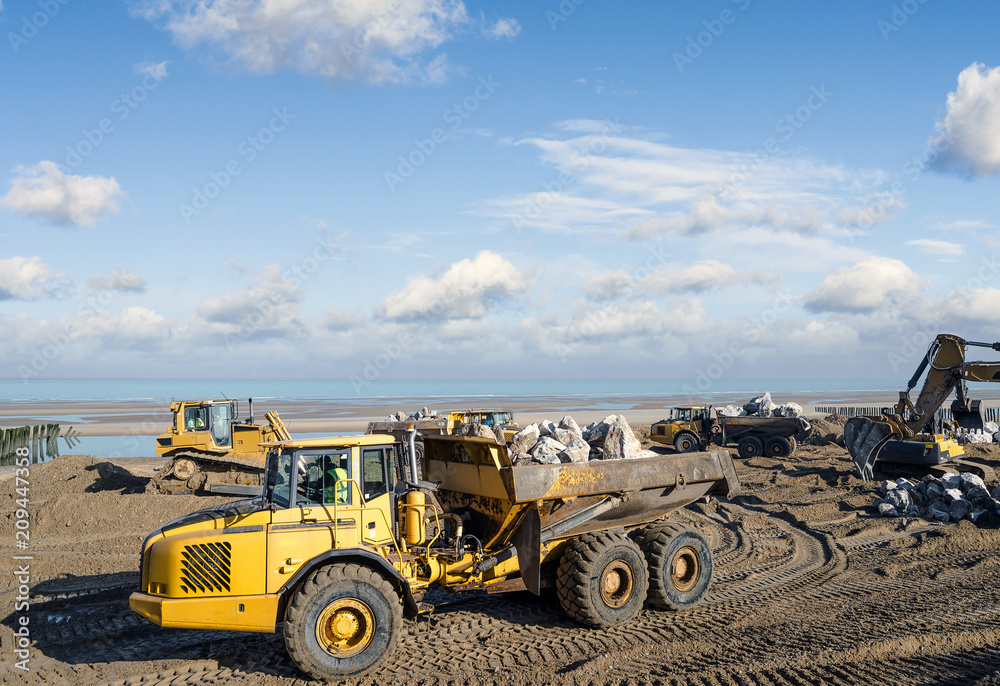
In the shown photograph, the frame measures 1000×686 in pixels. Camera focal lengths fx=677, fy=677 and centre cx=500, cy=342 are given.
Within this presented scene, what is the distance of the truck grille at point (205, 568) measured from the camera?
19.7 feet

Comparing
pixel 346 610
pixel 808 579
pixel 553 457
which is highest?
pixel 553 457

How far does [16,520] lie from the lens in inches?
556

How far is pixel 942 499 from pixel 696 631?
27.9 ft

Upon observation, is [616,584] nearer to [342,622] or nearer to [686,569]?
[686,569]

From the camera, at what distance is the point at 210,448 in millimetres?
18422

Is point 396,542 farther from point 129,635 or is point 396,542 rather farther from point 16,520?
point 16,520

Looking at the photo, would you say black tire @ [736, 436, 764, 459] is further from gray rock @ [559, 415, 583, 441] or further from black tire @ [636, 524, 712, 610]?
black tire @ [636, 524, 712, 610]

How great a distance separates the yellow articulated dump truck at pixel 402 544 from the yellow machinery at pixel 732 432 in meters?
16.7

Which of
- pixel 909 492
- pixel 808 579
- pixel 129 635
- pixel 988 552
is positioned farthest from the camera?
pixel 909 492

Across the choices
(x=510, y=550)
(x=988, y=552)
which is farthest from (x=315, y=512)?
(x=988, y=552)

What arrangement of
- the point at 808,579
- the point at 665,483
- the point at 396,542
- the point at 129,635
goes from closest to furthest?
the point at 396,542
the point at 129,635
the point at 665,483
the point at 808,579

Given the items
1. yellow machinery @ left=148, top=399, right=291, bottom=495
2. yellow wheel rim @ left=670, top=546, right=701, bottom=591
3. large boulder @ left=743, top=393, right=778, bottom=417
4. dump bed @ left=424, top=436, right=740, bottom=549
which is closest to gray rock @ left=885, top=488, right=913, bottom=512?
dump bed @ left=424, top=436, right=740, bottom=549

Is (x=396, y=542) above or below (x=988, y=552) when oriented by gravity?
above

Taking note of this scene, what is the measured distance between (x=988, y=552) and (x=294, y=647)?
10172 mm
